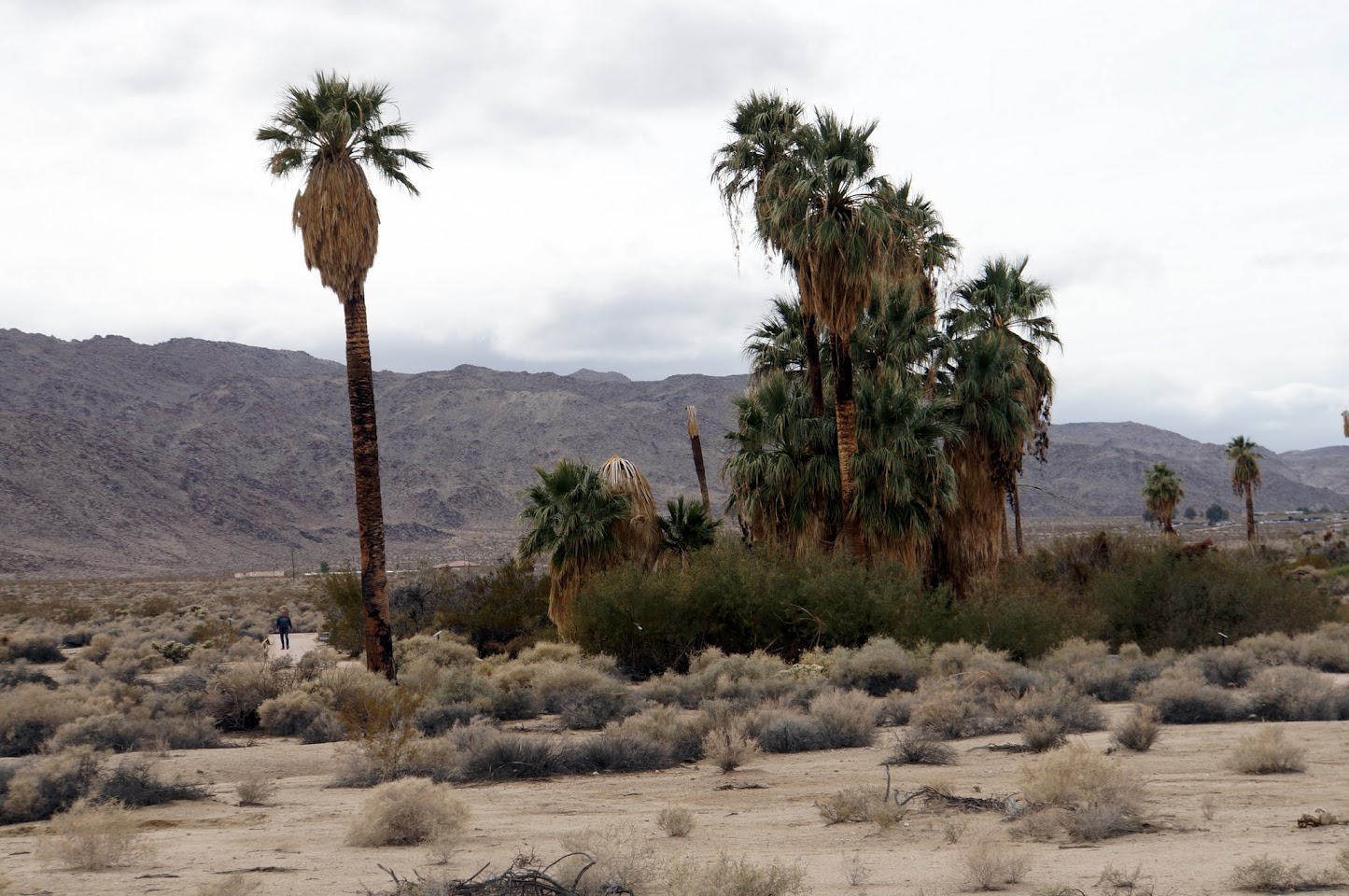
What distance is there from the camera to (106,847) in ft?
30.7

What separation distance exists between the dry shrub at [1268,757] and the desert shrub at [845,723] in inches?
173

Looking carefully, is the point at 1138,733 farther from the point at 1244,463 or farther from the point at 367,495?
the point at 1244,463

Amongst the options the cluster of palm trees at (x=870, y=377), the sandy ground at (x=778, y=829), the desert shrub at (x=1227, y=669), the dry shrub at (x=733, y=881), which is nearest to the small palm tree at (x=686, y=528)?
the cluster of palm trees at (x=870, y=377)

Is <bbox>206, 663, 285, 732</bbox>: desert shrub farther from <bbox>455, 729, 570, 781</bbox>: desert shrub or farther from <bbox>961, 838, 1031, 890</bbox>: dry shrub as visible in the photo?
<bbox>961, 838, 1031, 890</bbox>: dry shrub

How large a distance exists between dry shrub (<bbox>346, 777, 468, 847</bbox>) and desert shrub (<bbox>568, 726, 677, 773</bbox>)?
12.7ft

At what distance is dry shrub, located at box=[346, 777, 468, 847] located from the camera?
9.94m

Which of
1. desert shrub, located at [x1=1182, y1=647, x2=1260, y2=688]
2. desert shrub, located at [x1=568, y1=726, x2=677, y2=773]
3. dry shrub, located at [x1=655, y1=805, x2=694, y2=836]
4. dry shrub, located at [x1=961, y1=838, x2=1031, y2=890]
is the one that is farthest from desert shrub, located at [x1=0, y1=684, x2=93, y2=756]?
desert shrub, located at [x1=1182, y1=647, x2=1260, y2=688]

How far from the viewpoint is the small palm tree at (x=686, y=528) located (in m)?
28.9

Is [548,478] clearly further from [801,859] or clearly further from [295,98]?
[801,859]

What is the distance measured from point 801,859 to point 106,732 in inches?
431

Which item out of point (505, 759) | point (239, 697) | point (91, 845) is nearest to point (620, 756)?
point (505, 759)

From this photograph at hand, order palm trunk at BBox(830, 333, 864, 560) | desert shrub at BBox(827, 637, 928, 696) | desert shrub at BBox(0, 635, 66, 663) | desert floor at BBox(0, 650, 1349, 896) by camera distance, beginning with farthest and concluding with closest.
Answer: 1. desert shrub at BBox(0, 635, 66, 663)
2. palm trunk at BBox(830, 333, 864, 560)
3. desert shrub at BBox(827, 637, 928, 696)
4. desert floor at BBox(0, 650, 1349, 896)

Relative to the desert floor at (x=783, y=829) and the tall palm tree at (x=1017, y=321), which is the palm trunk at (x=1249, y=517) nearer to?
the tall palm tree at (x=1017, y=321)

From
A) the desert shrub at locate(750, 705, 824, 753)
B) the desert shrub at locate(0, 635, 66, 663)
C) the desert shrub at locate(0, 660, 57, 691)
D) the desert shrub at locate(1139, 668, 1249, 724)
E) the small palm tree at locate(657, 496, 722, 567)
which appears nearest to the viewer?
A: the desert shrub at locate(750, 705, 824, 753)
